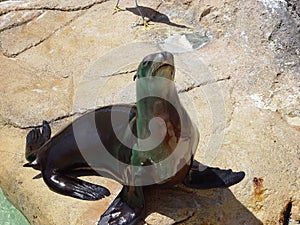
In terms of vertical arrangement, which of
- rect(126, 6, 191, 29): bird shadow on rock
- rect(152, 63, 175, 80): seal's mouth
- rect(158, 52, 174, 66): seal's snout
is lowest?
rect(126, 6, 191, 29): bird shadow on rock

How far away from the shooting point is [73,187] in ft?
8.98

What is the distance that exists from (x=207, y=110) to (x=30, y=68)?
1227 mm

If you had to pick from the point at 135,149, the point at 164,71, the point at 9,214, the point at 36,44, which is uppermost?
the point at 164,71

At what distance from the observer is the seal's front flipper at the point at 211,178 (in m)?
2.65

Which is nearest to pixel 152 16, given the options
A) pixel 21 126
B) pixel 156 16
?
pixel 156 16

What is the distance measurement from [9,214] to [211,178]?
112 centimetres

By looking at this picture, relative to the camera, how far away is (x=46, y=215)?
2695mm

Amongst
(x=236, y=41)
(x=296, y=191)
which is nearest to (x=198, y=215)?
(x=296, y=191)

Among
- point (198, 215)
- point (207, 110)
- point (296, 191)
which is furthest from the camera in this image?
point (207, 110)

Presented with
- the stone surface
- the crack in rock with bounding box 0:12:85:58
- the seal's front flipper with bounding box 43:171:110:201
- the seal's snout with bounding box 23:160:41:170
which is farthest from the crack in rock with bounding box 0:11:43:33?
the seal's front flipper with bounding box 43:171:110:201

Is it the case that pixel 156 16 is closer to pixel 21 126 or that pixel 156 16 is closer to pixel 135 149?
pixel 21 126

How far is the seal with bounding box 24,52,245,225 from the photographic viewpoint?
7.37 ft

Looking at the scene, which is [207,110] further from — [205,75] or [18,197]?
[18,197]

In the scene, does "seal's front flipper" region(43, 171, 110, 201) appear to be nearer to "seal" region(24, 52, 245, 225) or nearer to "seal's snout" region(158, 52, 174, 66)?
"seal" region(24, 52, 245, 225)
